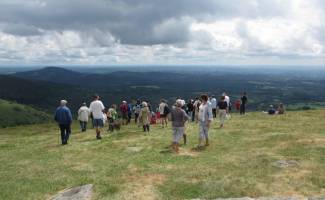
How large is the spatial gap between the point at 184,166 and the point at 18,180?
316 inches

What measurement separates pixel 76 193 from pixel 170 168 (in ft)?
17.0

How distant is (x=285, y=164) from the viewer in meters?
19.8

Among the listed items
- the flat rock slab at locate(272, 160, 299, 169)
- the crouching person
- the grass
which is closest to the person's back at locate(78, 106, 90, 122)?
the grass

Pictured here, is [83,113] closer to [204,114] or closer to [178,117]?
[178,117]

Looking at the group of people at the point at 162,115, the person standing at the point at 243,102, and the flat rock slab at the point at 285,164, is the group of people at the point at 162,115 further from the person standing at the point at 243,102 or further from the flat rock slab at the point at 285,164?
the flat rock slab at the point at 285,164

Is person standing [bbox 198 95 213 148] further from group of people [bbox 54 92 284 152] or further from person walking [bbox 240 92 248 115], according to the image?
person walking [bbox 240 92 248 115]

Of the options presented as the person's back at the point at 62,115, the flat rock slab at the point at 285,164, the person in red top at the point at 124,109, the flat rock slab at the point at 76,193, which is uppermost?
the person's back at the point at 62,115

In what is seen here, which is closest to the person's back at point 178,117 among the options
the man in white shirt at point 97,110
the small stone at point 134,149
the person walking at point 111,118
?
the small stone at point 134,149

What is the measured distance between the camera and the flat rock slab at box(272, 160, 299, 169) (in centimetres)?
1955

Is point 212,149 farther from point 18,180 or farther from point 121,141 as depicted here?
point 18,180

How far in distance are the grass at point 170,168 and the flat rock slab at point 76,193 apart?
38 centimetres

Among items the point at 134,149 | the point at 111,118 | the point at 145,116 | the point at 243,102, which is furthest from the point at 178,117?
the point at 243,102

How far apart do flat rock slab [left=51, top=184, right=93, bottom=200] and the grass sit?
0.38 meters

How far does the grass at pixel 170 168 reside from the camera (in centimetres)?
1650
